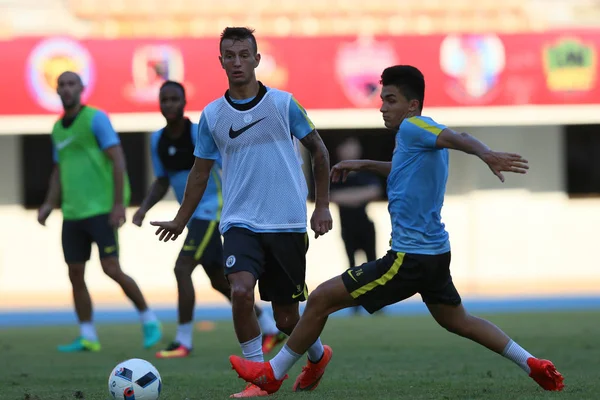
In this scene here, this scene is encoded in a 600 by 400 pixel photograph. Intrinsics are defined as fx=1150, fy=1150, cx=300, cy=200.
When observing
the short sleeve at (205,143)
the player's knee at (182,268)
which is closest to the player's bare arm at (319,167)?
the short sleeve at (205,143)

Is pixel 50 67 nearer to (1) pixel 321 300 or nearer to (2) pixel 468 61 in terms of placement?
(2) pixel 468 61

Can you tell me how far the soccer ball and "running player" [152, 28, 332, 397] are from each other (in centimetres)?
58

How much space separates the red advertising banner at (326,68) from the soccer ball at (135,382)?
13.3 m

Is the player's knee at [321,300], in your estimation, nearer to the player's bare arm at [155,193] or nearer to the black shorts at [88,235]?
the player's bare arm at [155,193]

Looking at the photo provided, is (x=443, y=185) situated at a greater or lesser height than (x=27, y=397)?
greater

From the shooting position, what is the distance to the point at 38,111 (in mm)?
19406

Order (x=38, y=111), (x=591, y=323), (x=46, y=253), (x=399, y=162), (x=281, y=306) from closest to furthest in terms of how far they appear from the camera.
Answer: (x=399, y=162), (x=281, y=306), (x=591, y=323), (x=38, y=111), (x=46, y=253)

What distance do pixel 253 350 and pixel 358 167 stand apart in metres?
1.26

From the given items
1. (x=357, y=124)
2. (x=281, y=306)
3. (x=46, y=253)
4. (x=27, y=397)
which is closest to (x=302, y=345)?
(x=281, y=306)

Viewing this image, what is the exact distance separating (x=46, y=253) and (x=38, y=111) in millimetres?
3284

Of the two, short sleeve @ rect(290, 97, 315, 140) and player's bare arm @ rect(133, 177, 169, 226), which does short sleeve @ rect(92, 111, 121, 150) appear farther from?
short sleeve @ rect(290, 97, 315, 140)

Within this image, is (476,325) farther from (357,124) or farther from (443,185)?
(357,124)

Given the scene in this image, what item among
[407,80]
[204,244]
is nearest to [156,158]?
[204,244]

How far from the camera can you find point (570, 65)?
20.2m
